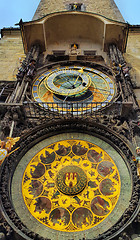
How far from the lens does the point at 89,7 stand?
63.9 ft

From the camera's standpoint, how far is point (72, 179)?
8320mm

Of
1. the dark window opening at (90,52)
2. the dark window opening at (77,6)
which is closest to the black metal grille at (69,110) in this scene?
the dark window opening at (90,52)

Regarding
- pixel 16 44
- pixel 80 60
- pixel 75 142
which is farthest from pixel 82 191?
pixel 16 44

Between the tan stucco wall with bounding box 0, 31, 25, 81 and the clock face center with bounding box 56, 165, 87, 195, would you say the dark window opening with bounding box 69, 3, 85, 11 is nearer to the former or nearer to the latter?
the tan stucco wall with bounding box 0, 31, 25, 81

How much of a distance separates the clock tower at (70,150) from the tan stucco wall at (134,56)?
1.20 feet

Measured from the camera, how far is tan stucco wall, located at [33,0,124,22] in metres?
18.8

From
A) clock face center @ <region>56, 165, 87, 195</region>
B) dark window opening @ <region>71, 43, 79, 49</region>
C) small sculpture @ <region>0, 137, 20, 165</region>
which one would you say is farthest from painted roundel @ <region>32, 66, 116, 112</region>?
dark window opening @ <region>71, 43, 79, 49</region>

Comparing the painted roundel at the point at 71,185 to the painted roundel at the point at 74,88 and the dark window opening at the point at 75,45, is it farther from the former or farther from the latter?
the dark window opening at the point at 75,45

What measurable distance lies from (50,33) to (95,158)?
886cm

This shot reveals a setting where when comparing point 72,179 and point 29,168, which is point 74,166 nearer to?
point 72,179

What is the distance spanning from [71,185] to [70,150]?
4.52ft

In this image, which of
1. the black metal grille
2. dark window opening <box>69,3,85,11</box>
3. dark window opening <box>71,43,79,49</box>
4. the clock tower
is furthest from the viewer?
dark window opening <box>69,3,85,11</box>

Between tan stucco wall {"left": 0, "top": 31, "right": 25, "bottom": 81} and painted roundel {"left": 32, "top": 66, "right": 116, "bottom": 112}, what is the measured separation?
243 cm

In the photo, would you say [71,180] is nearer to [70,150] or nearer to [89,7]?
[70,150]
